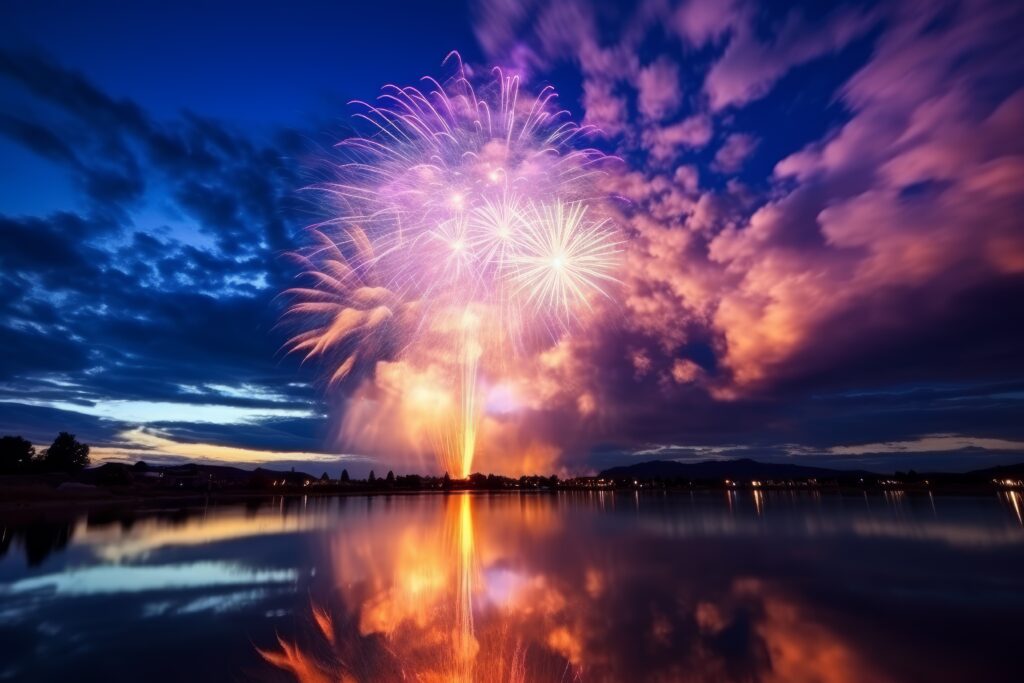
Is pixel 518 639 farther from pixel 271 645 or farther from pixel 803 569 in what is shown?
pixel 803 569

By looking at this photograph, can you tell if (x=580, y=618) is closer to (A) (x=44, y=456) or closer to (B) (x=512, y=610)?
(B) (x=512, y=610)

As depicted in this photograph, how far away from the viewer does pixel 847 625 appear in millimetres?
14539

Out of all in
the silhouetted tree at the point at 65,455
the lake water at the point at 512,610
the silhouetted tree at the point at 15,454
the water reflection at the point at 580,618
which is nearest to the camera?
the water reflection at the point at 580,618

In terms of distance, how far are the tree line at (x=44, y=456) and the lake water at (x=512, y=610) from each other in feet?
298

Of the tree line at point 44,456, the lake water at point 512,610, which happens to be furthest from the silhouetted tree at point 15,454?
the lake water at point 512,610

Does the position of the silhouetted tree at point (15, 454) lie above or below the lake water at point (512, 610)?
above

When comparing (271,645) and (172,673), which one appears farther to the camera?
(271,645)

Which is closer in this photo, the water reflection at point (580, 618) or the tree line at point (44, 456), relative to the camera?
the water reflection at point (580, 618)

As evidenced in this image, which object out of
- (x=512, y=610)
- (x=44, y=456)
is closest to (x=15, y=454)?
(x=44, y=456)

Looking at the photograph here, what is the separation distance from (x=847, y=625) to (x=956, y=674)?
354cm

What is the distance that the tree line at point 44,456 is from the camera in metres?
97.6

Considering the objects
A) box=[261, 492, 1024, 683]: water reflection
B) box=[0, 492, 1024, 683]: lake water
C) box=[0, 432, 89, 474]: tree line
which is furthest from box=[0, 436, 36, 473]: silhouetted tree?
box=[261, 492, 1024, 683]: water reflection


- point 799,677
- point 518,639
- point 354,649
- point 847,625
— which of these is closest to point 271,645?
point 354,649

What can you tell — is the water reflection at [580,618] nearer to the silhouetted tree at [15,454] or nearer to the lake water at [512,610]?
the lake water at [512,610]
